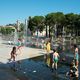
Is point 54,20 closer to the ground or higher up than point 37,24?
higher up

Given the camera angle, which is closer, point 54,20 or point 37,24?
point 54,20

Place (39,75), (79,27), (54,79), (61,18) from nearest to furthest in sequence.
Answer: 1. (54,79)
2. (39,75)
3. (79,27)
4. (61,18)

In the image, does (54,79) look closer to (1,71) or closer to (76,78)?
(76,78)

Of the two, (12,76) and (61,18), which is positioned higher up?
(61,18)

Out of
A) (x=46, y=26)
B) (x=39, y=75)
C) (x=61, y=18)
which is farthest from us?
(x=46, y=26)

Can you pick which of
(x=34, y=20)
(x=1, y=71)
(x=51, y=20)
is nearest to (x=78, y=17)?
(x=51, y=20)

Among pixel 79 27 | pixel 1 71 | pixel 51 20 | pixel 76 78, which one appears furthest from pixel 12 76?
pixel 51 20

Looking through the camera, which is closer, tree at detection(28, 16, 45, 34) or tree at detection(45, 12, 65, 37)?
tree at detection(45, 12, 65, 37)

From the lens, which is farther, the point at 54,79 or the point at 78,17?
the point at 78,17

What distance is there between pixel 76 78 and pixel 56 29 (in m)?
78.3

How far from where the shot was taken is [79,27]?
8438 cm

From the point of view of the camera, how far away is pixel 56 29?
90562 mm

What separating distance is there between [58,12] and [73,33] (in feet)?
42.1

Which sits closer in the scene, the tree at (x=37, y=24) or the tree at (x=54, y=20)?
the tree at (x=54, y=20)
